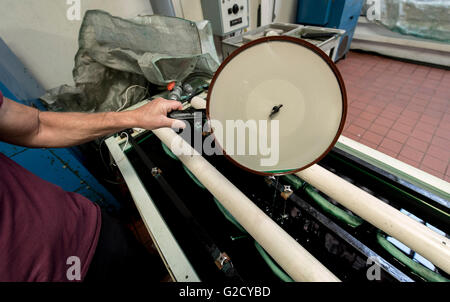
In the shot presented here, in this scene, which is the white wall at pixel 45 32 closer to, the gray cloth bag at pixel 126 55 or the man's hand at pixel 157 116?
the gray cloth bag at pixel 126 55

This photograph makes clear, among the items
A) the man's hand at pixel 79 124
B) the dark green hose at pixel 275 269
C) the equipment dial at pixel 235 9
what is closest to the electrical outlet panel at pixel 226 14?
the equipment dial at pixel 235 9

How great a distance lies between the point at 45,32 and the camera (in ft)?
4.97

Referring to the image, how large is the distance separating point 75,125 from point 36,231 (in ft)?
1.34

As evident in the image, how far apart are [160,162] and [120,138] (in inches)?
11.2

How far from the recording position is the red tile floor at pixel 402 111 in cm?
204

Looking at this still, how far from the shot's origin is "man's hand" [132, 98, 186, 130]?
2.50ft

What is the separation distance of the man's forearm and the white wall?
1251mm

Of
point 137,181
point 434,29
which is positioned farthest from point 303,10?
point 137,181

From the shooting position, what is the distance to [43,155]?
110 cm

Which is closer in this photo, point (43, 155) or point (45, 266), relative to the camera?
point (45, 266)

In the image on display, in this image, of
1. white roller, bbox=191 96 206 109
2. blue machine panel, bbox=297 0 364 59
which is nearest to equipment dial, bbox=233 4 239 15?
white roller, bbox=191 96 206 109

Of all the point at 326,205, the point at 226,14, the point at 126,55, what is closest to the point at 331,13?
the point at 226,14
